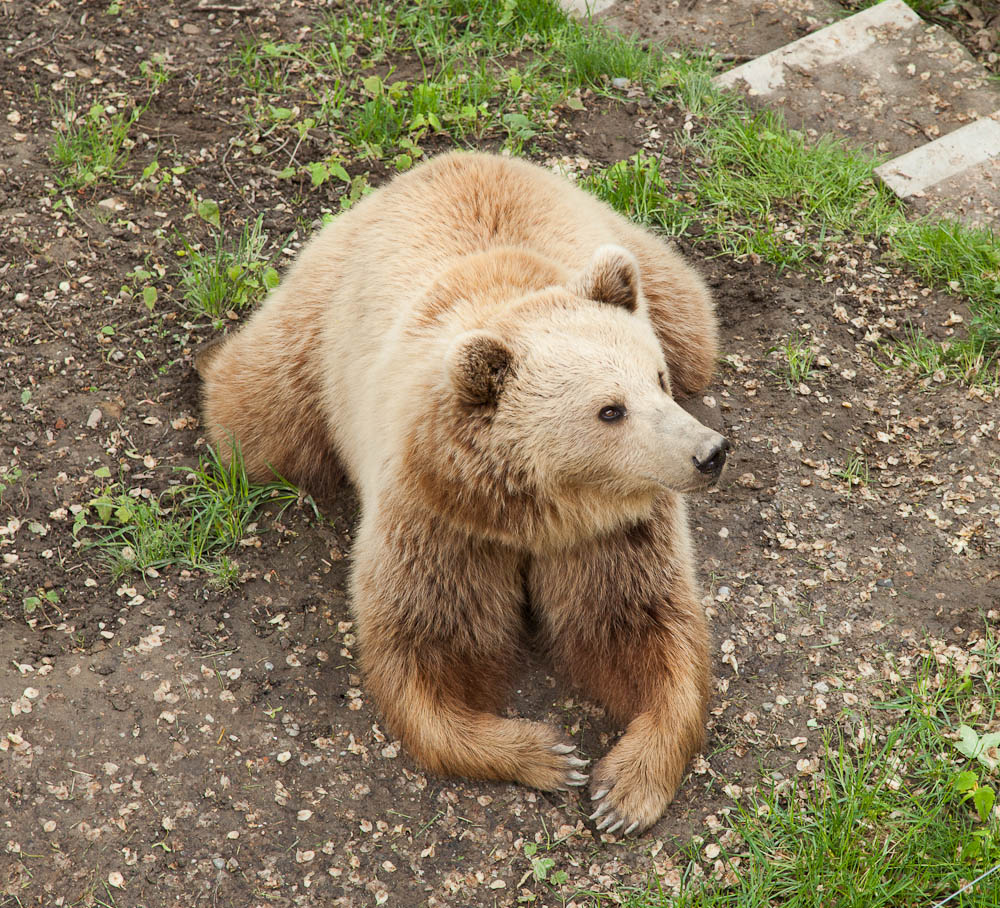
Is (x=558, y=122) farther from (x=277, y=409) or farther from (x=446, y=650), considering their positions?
(x=446, y=650)

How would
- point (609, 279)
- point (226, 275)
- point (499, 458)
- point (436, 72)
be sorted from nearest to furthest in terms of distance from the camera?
1. point (499, 458)
2. point (609, 279)
3. point (226, 275)
4. point (436, 72)

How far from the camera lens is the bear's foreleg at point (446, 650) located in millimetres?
4316

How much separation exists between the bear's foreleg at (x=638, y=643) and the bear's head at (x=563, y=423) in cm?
34

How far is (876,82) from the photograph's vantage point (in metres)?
7.39

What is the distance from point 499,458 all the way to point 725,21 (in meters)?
5.20

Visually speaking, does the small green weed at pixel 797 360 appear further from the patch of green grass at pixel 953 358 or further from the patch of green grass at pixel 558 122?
the patch of green grass at pixel 558 122

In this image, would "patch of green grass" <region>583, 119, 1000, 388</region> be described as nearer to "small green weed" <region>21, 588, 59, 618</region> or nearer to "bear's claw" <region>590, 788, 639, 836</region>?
"bear's claw" <region>590, 788, 639, 836</region>

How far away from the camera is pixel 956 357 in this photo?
5.85 meters

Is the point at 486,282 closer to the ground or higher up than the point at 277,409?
higher up

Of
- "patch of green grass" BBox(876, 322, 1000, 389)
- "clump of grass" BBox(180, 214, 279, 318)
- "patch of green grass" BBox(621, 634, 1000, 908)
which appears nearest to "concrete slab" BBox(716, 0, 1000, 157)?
"patch of green grass" BBox(876, 322, 1000, 389)

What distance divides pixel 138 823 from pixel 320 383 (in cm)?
212

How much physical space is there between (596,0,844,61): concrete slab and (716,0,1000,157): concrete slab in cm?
25

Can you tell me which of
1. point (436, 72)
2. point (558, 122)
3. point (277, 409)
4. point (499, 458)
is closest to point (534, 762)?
point (499, 458)

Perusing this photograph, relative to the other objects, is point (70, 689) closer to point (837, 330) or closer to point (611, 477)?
point (611, 477)
